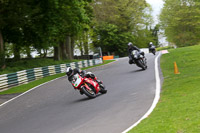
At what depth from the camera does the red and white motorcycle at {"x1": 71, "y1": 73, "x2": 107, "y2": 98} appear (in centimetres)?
1100

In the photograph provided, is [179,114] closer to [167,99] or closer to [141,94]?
[167,99]

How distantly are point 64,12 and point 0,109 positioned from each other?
19.3m

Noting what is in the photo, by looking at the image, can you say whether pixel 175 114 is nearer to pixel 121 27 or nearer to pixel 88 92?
pixel 88 92

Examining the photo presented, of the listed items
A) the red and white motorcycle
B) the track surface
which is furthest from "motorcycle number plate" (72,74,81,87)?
the track surface

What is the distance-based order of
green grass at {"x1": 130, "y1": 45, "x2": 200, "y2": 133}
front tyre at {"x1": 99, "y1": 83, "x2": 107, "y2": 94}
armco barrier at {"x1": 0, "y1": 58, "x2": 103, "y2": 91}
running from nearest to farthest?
green grass at {"x1": 130, "y1": 45, "x2": 200, "y2": 133} < front tyre at {"x1": 99, "y1": 83, "x2": 107, "y2": 94} < armco barrier at {"x1": 0, "y1": 58, "x2": 103, "y2": 91}

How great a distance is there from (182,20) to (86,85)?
233 ft

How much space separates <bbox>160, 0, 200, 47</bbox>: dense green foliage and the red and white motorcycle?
219 feet

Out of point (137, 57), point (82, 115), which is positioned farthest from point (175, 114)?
point (137, 57)

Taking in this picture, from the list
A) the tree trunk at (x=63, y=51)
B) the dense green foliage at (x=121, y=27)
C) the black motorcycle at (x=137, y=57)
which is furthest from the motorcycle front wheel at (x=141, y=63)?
the dense green foliage at (x=121, y=27)

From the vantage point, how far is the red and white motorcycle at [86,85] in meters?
11.0

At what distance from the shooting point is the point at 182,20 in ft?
256

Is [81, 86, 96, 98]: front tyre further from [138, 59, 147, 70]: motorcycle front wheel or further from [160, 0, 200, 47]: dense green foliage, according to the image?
[160, 0, 200, 47]: dense green foliage

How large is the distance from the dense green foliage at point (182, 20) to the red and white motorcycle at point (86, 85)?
66876 mm

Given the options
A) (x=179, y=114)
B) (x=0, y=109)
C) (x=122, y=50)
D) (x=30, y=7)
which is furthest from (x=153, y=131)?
(x=122, y=50)
